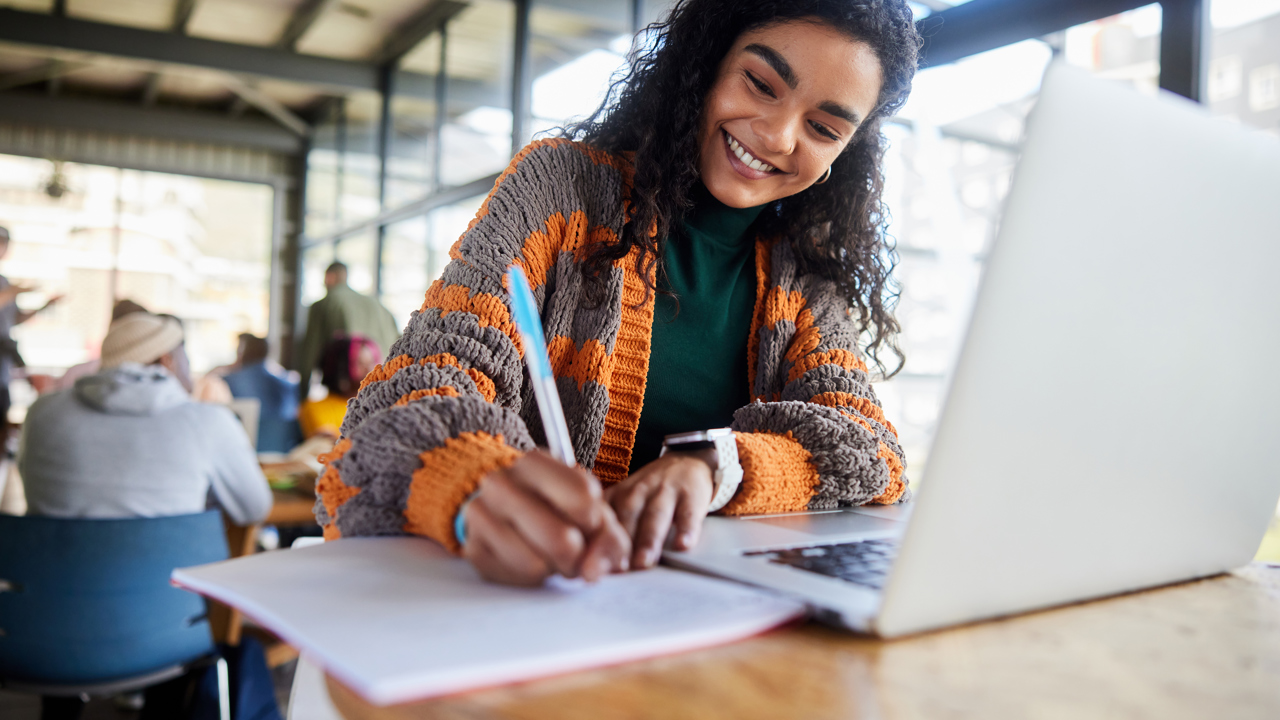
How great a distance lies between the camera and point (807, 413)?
0.92m

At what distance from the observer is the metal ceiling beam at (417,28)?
5699 mm

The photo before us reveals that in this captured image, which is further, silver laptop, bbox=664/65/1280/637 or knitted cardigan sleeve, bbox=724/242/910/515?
knitted cardigan sleeve, bbox=724/242/910/515

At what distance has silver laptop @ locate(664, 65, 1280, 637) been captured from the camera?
1.36 ft

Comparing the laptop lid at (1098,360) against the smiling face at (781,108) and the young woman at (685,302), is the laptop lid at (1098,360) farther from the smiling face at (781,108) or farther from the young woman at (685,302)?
the smiling face at (781,108)

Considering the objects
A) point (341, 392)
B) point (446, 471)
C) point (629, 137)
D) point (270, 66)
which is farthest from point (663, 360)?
point (270, 66)

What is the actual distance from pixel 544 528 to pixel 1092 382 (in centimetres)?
31

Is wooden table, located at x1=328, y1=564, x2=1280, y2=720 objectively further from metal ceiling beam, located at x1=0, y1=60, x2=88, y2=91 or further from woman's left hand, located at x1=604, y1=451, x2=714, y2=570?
metal ceiling beam, located at x1=0, y1=60, x2=88, y2=91

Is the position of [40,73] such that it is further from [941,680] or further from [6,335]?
[941,680]

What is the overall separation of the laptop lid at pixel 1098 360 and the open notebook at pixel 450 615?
110 mm

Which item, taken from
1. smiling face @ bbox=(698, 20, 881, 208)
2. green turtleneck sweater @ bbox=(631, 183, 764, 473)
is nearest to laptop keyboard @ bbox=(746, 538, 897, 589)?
green turtleneck sweater @ bbox=(631, 183, 764, 473)

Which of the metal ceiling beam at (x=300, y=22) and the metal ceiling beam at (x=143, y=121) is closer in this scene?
the metal ceiling beam at (x=300, y=22)

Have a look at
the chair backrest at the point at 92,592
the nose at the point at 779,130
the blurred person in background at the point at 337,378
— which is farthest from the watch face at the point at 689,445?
the blurred person in background at the point at 337,378

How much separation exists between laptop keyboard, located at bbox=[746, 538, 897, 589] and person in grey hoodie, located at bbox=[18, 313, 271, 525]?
65.1 inches

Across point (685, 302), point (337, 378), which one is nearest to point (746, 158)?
point (685, 302)
